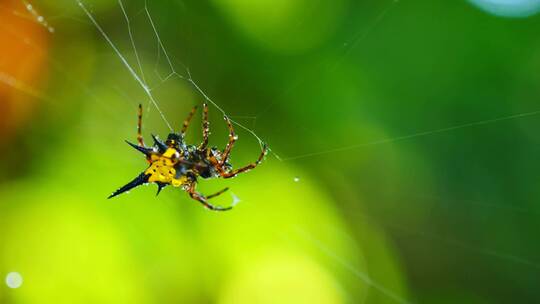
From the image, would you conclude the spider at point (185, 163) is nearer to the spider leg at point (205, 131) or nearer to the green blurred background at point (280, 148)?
the spider leg at point (205, 131)

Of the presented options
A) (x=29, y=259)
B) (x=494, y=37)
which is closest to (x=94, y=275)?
(x=29, y=259)

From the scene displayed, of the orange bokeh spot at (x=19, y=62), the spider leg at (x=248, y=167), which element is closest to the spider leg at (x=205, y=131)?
the spider leg at (x=248, y=167)

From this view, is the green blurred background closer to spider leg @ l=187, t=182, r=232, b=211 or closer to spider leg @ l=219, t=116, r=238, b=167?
spider leg @ l=187, t=182, r=232, b=211

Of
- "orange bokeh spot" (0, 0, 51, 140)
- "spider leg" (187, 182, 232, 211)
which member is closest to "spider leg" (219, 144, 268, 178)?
"spider leg" (187, 182, 232, 211)

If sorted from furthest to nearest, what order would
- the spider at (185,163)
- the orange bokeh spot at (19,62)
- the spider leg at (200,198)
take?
1. the orange bokeh spot at (19,62)
2. the spider leg at (200,198)
3. the spider at (185,163)

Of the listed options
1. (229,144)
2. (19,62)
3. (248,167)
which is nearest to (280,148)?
(248,167)
